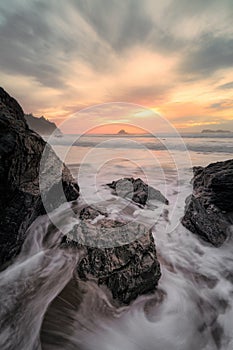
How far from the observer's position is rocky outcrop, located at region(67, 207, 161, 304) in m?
2.68

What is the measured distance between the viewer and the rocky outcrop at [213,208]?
14.7ft

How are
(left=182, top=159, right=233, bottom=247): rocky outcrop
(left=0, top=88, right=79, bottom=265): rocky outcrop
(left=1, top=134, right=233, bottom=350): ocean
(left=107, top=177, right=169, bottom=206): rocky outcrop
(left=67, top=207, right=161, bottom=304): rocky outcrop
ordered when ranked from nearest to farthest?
(left=1, top=134, right=233, bottom=350): ocean → (left=67, top=207, right=161, bottom=304): rocky outcrop → (left=0, top=88, right=79, bottom=265): rocky outcrop → (left=182, top=159, right=233, bottom=247): rocky outcrop → (left=107, top=177, right=169, bottom=206): rocky outcrop

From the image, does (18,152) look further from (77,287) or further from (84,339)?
(84,339)

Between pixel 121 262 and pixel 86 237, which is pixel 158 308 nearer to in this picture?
pixel 121 262

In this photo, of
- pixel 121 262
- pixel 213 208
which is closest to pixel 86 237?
pixel 121 262

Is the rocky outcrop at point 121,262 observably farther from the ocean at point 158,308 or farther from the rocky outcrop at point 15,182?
the rocky outcrop at point 15,182

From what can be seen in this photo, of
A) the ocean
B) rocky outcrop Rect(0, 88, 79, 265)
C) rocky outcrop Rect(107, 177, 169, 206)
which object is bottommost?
the ocean

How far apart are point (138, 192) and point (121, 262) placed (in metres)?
3.85

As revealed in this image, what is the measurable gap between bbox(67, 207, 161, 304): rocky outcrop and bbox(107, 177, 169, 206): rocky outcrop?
294 cm

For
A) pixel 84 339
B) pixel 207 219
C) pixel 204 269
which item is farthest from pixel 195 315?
pixel 207 219

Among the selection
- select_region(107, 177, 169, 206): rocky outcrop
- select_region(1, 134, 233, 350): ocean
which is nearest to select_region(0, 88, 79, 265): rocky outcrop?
select_region(1, 134, 233, 350): ocean

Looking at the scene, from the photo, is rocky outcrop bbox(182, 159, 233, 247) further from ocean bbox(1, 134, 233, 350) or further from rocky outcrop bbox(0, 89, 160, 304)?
rocky outcrop bbox(0, 89, 160, 304)

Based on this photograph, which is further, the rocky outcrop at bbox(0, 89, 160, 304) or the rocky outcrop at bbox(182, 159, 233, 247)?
the rocky outcrop at bbox(182, 159, 233, 247)

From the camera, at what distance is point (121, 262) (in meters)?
2.81
